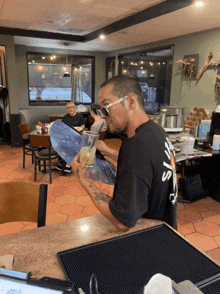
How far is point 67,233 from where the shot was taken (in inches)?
42.6

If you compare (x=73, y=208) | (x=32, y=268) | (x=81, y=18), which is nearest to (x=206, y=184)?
(x=73, y=208)

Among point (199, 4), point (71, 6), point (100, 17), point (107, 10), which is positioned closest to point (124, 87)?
point (199, 4)

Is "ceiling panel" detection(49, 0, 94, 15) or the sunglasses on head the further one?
"ceiling panel" detection(49, 0, 94, 15)

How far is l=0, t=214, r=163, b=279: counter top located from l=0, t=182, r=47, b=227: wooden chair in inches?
12.9

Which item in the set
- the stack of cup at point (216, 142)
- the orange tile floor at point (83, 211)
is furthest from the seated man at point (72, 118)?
the stack of cup at point (216, 142)

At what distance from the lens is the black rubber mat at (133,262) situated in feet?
2.61

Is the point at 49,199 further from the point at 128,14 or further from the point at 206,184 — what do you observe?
the point at 128,14

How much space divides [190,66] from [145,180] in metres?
4.70

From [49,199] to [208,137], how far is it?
2.48 meters

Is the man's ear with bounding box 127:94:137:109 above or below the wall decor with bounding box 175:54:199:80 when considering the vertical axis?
below

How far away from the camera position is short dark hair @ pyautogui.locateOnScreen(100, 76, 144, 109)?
119 cm

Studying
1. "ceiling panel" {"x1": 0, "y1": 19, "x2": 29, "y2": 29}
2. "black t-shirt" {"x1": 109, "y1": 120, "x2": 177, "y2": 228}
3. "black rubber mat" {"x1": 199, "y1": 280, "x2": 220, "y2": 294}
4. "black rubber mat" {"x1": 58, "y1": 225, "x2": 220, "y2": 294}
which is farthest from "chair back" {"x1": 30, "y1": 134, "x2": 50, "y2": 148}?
"black rubber mat" {"x1": 199, "y1": 280, "x2": 220, "y2": 294}

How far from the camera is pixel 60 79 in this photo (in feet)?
28.9

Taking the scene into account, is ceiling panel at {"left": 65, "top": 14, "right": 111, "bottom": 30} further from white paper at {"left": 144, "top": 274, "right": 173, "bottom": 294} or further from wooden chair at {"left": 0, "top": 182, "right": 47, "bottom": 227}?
white paper at {"left": 144, "top": 274, "right": 173, "bottom": 294}
